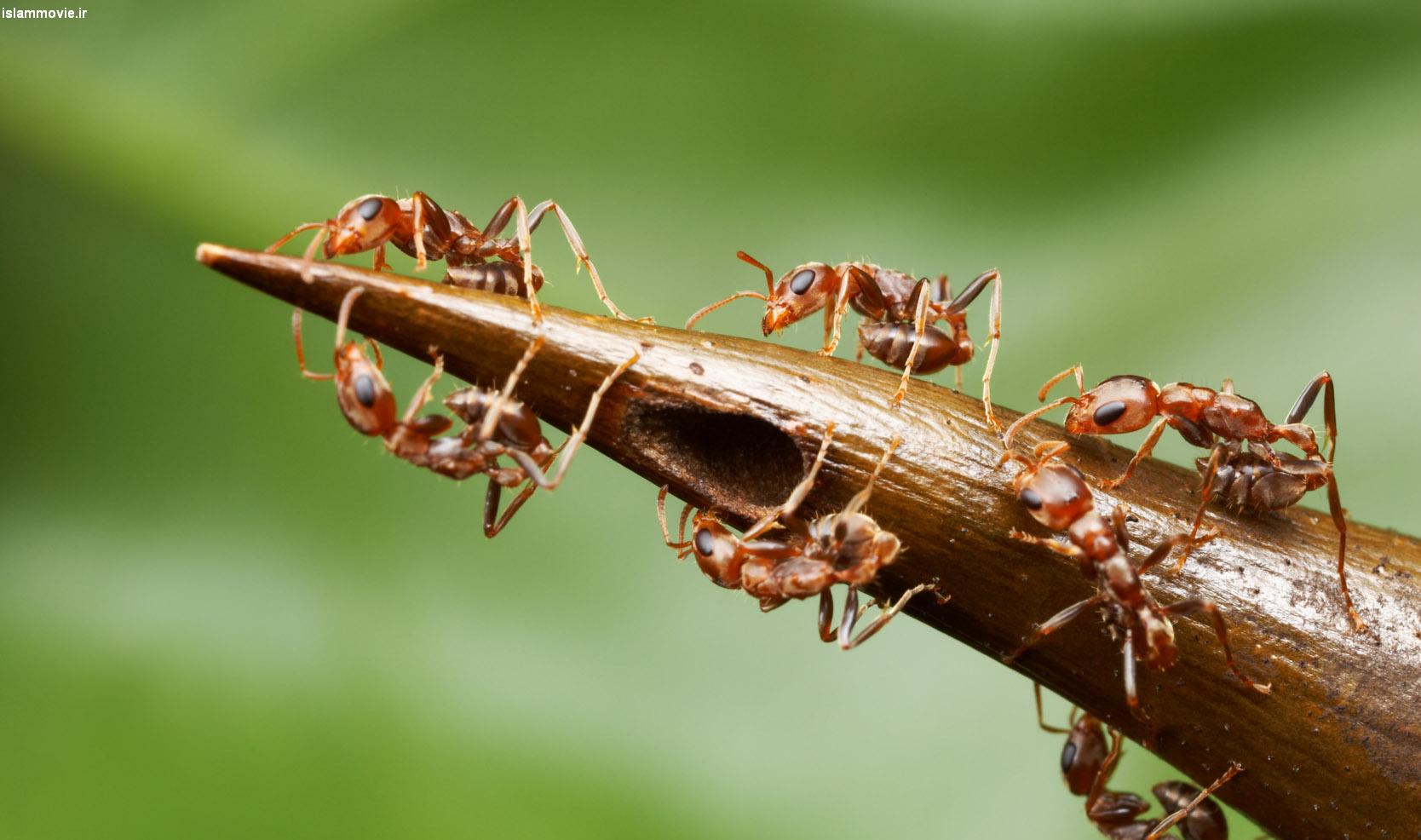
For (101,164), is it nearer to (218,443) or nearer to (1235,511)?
(218,443)

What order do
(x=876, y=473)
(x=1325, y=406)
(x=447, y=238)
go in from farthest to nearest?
(x=447, y=238) → (x=1325, y=406) → (x=876, y=473)

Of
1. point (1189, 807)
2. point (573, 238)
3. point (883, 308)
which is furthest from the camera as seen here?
point (883, 308)

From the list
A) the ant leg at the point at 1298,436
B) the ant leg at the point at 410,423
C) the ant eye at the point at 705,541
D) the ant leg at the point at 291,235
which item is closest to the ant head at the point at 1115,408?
the ant leg at the point at 1298,436

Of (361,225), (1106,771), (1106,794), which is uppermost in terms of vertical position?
(361,225)

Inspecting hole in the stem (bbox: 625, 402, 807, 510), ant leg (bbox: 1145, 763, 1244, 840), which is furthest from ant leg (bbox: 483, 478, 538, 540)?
ant leg (bbox: 1145, 763, 1244, 840)

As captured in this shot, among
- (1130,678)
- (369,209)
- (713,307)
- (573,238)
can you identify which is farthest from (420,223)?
→ (1130,678)

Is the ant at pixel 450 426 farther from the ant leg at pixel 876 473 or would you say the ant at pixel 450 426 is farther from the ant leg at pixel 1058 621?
the ant leg at pixel 1058 621

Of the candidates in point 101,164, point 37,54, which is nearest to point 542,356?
point 101,164

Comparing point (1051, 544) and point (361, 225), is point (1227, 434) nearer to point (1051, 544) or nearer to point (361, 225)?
point (1051, 544)
